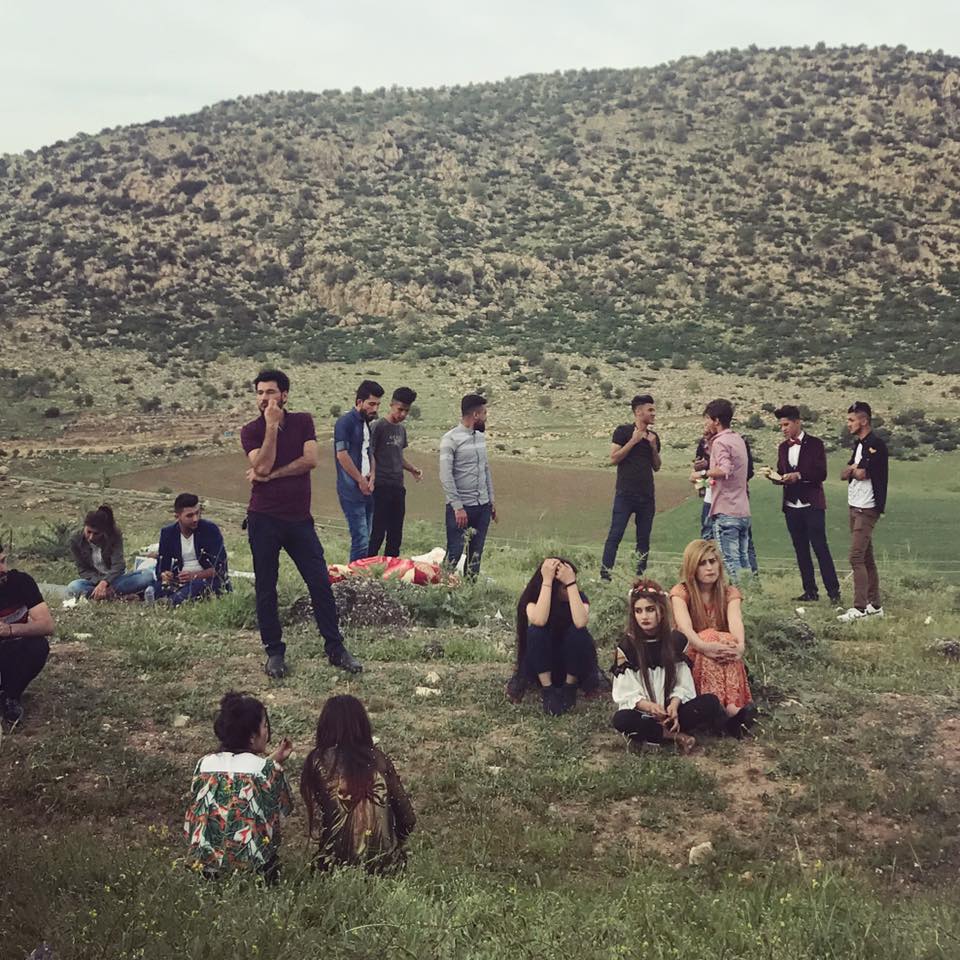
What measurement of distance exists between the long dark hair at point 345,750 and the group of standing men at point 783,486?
4758 mm

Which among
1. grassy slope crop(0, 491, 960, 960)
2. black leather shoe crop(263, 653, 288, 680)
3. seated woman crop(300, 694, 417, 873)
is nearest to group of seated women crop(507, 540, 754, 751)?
grassy slope crop(0, 491, 960, 960)

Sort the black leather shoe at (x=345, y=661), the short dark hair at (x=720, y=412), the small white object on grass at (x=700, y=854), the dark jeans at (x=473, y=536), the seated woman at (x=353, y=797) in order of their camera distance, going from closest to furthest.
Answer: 1. the seated woman at (x=353, y=797)
2. the small white object on grass at (x=700, y=854)
3. the black leather shoe at (x=345, y=661)
4. the short dark hair at (x=720, y=412)
5. the dark jeans at (x=473, y=536)

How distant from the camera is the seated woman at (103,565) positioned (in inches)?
331

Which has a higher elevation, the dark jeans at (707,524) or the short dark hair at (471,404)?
the short dark hair at (471,404)

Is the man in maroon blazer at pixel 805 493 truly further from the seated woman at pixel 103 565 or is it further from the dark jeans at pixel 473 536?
the seated woman at pixel 103 565

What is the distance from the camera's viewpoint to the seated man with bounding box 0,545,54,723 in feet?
18.0

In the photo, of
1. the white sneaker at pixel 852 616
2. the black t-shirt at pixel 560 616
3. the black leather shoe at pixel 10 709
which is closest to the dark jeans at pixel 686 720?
the black t-shirt at pixel 560 616

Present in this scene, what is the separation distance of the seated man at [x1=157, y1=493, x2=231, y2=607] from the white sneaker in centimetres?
498

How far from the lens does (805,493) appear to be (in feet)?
28.7

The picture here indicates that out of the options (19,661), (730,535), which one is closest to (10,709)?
(19,661)

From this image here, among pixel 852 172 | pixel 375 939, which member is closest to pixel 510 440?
pixel 375 939

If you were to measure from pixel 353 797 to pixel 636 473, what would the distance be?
541 centimetres

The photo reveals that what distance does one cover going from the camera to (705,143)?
57.8m

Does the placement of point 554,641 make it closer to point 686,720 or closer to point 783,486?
point 686,720
